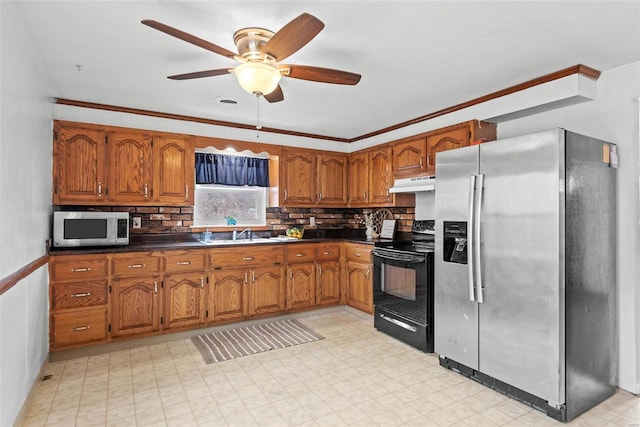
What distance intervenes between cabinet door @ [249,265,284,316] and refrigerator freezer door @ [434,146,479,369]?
6.14ft

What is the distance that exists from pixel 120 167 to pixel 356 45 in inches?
108

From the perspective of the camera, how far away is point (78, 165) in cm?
348

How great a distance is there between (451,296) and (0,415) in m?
2.93

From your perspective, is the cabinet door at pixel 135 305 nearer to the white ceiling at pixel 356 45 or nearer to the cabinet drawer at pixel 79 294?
the cabinet drawer at pixel 79 294

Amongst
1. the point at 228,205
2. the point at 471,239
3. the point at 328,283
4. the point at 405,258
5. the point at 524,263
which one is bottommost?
the point at 328,283

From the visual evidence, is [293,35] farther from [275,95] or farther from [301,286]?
[301,286]

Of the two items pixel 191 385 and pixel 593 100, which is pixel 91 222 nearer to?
pixel 191 385

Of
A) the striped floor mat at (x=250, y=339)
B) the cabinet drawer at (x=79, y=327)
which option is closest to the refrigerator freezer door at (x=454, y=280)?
the striped floor mat at (x=250, y=339)

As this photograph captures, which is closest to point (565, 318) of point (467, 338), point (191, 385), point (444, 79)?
point (467, 338)

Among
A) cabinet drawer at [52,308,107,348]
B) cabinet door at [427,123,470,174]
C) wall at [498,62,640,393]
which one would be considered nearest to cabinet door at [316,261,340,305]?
cabinet door at [427,123,470,174]

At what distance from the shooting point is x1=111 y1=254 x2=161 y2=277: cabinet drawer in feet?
10.9

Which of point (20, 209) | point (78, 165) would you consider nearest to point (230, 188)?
point (78, 165)

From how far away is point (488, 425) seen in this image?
2.17m

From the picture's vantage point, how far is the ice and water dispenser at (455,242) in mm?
2846
